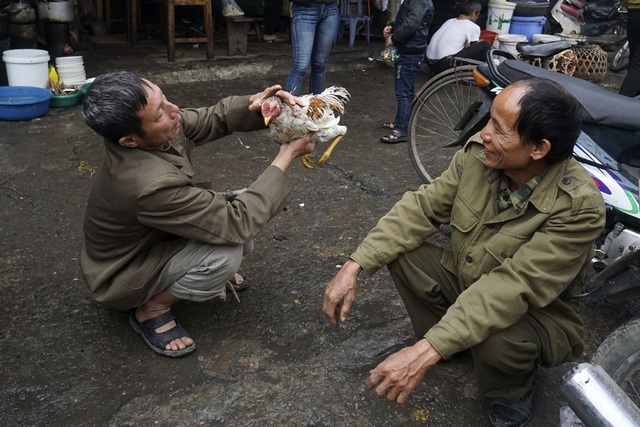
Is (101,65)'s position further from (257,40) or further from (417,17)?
(417,17)

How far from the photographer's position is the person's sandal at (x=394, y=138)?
577cm

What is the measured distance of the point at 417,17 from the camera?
17.9 ft

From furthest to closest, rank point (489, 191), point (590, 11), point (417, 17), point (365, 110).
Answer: point (590, 11) → point (365, 110) → point (417, 17) → point (489, 191)

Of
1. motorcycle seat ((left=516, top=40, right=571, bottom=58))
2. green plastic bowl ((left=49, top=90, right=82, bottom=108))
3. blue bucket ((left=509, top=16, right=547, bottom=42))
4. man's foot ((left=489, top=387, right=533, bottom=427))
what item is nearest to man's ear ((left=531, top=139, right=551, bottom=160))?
man's foot ((left=489, top=387, right=533, bottom=427))

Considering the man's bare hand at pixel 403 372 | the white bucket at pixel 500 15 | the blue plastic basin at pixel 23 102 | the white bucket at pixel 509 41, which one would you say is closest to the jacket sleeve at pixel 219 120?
the man's bare hand at pixel 403 372

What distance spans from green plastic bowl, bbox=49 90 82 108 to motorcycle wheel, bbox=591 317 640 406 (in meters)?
5.26

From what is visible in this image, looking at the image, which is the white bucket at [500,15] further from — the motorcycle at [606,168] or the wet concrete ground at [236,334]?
the wet concrete ground at [236,334]

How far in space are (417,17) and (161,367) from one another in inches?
151

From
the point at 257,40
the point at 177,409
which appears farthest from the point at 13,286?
the point at 257,40

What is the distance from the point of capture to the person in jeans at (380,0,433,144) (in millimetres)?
5469

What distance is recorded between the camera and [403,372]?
209 centimetres

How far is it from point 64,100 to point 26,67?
44cm

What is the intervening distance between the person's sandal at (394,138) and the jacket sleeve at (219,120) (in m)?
2.68

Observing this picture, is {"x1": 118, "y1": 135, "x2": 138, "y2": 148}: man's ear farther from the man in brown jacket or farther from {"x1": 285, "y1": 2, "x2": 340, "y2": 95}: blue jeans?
{"x1": 285, "y1": 2, "x2": 340, "y2": 95}: blue jeans
